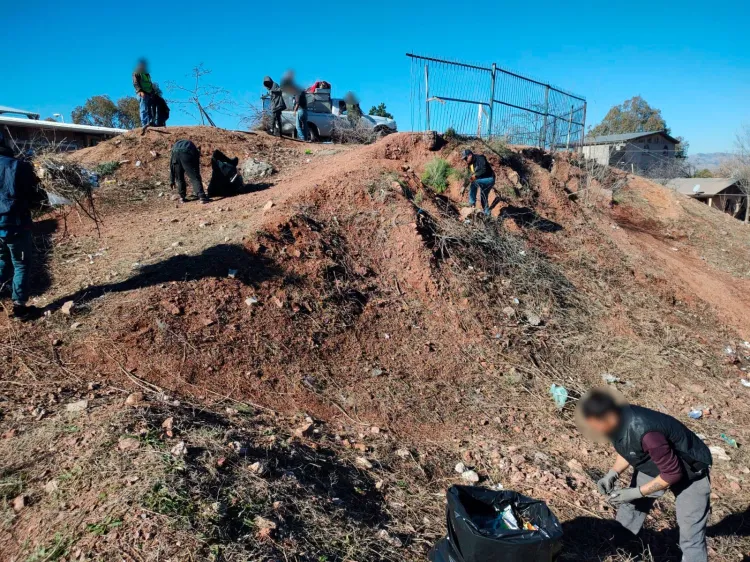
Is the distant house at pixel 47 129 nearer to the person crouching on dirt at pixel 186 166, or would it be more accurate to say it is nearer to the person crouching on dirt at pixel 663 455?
the person crouching on dirt at pixel 186 166

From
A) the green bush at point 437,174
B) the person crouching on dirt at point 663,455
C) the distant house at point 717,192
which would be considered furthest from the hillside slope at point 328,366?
the distant house at point 717,192

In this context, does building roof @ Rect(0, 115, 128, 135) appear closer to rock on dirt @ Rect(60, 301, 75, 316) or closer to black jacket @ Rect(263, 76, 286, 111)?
black jacket @ Rect(263, 76, 286, 111)

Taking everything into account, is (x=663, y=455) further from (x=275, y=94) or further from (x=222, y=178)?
(x=275, y=94)

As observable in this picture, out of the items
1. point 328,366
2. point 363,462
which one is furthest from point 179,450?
point 328,366

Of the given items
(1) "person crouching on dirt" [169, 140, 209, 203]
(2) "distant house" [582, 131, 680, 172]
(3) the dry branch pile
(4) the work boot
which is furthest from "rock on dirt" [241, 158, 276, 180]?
(2) "distant house" [582, 131, 680, 172]

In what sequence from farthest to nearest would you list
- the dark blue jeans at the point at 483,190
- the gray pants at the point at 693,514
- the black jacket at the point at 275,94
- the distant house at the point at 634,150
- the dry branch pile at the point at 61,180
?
the distant house at the point at 634,150 → the black jacket at the point at 275,94 → the dark blue jeans at the point at 483,190 → the dry branch pile at the point at 61,180 → the gray pants at the point at 693,514

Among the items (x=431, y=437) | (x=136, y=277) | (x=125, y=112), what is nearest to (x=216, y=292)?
(x=136, y=277)

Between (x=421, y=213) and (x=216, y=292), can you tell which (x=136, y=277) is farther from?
(x=421, y=213)

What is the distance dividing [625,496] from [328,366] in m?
2.70

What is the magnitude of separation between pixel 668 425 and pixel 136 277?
4.63 meters

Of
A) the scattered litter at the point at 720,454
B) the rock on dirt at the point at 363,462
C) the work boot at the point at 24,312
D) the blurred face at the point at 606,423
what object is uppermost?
the work boot at the point at 24,312

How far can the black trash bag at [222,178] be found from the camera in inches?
293

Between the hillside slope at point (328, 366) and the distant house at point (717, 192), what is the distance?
55.5 feet

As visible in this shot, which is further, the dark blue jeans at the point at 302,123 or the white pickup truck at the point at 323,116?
the white pickup truck at the point at 323,116
